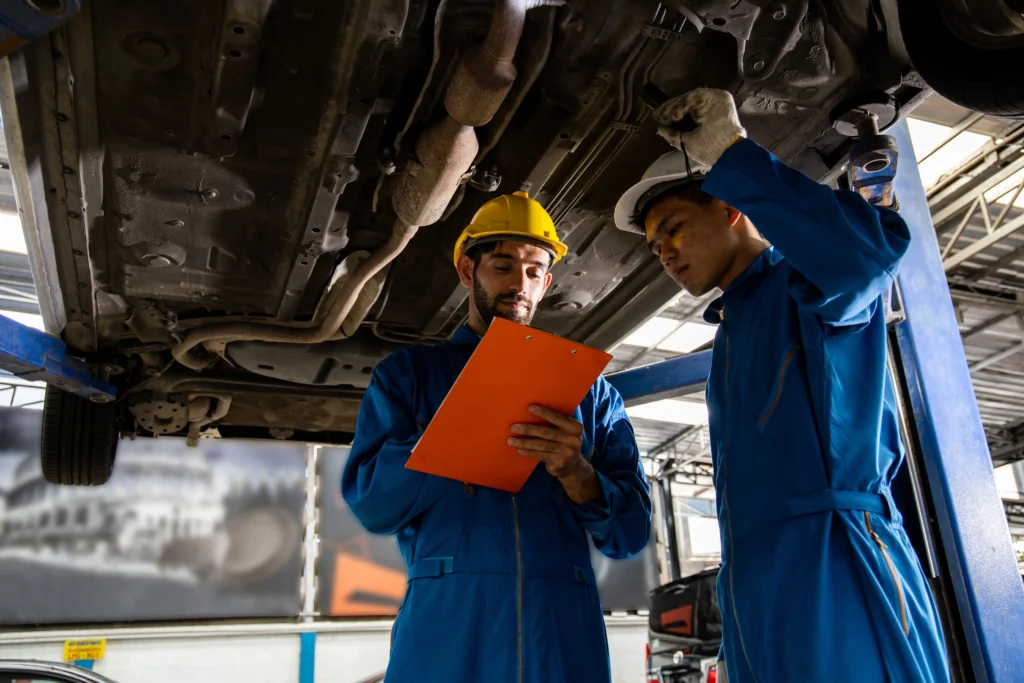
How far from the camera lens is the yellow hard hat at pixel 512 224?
2.16 m

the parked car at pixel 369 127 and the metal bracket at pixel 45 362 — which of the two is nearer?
the parked car at pixel 369 127

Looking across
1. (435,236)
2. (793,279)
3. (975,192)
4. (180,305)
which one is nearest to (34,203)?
(180,305)

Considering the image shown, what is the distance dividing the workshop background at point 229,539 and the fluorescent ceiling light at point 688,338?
0.43 metres

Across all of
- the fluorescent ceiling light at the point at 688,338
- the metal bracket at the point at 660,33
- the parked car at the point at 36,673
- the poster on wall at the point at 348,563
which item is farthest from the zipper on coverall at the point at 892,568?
the fluorescent ceiling light at the point at 688,338

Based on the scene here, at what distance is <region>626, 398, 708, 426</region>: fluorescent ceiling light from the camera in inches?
504

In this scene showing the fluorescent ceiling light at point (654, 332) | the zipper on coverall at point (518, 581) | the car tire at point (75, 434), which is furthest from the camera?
the fluorescent ceiling light at point (654, 332)

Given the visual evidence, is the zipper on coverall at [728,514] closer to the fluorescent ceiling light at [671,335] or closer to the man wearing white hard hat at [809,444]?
the man wearing white hard hat at [809,444]

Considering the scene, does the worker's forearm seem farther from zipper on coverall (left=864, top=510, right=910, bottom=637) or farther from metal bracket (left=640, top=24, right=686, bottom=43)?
metal bracket (left=640, top=24, right=686, bottom=43)

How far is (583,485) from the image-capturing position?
1690 mm

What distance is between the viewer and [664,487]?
15492mm

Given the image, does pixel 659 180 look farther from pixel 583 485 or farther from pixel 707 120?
pixel 583 485

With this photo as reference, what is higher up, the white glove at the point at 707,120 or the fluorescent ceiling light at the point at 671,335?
the fluorescent ceiling light at the point at 671,335

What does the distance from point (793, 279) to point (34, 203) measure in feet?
7.52

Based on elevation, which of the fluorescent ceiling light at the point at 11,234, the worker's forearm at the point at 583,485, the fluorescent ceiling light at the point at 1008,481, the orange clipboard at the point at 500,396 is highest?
the fluorescent ceiling light at the point at 11,234
